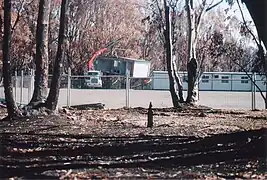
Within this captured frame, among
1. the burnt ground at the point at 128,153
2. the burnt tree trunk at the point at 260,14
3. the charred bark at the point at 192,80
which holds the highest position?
the burnt tree trunk at the point at 260,14

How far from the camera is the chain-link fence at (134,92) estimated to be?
28875 millimetres

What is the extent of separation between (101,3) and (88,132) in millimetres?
51230

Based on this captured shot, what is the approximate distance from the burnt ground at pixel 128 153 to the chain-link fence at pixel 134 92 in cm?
1435

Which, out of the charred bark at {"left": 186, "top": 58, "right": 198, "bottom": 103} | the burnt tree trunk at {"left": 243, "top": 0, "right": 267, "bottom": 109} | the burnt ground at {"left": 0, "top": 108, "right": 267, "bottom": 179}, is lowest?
the burnt ground at {"left": 0, "top": 108, "right": 267, "bottom": 179}

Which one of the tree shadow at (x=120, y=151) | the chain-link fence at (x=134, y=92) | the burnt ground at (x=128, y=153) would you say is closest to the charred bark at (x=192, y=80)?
the chain-link fence at (x=134, y=92)

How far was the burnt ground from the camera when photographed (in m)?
7.00

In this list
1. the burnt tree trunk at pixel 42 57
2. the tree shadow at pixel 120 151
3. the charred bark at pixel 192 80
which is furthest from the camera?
the charred bark at pixel 192 80

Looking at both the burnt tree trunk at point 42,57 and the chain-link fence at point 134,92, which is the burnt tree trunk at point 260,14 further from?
the chain-link fence at point 134,92

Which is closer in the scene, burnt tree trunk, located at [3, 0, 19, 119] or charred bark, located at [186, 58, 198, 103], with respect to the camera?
burnt tree trunk, located at [3, 0, 19, 119]

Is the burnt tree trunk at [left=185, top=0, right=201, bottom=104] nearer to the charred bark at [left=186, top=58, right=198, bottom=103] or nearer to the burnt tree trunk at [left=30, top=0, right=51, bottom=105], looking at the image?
the charred bark at [left=186, top=58, right=198, bottom=103]

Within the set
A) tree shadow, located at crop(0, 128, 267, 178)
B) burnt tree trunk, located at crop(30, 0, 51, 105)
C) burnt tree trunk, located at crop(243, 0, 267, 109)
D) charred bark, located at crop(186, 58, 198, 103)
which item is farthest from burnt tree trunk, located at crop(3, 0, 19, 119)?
charred bark, located at crop(186, 58, 198, 103)

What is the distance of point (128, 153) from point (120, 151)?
0.24m

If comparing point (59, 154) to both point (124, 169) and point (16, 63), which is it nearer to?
point (124, 169)

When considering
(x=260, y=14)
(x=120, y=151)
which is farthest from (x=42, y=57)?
(x=260, y=14)
